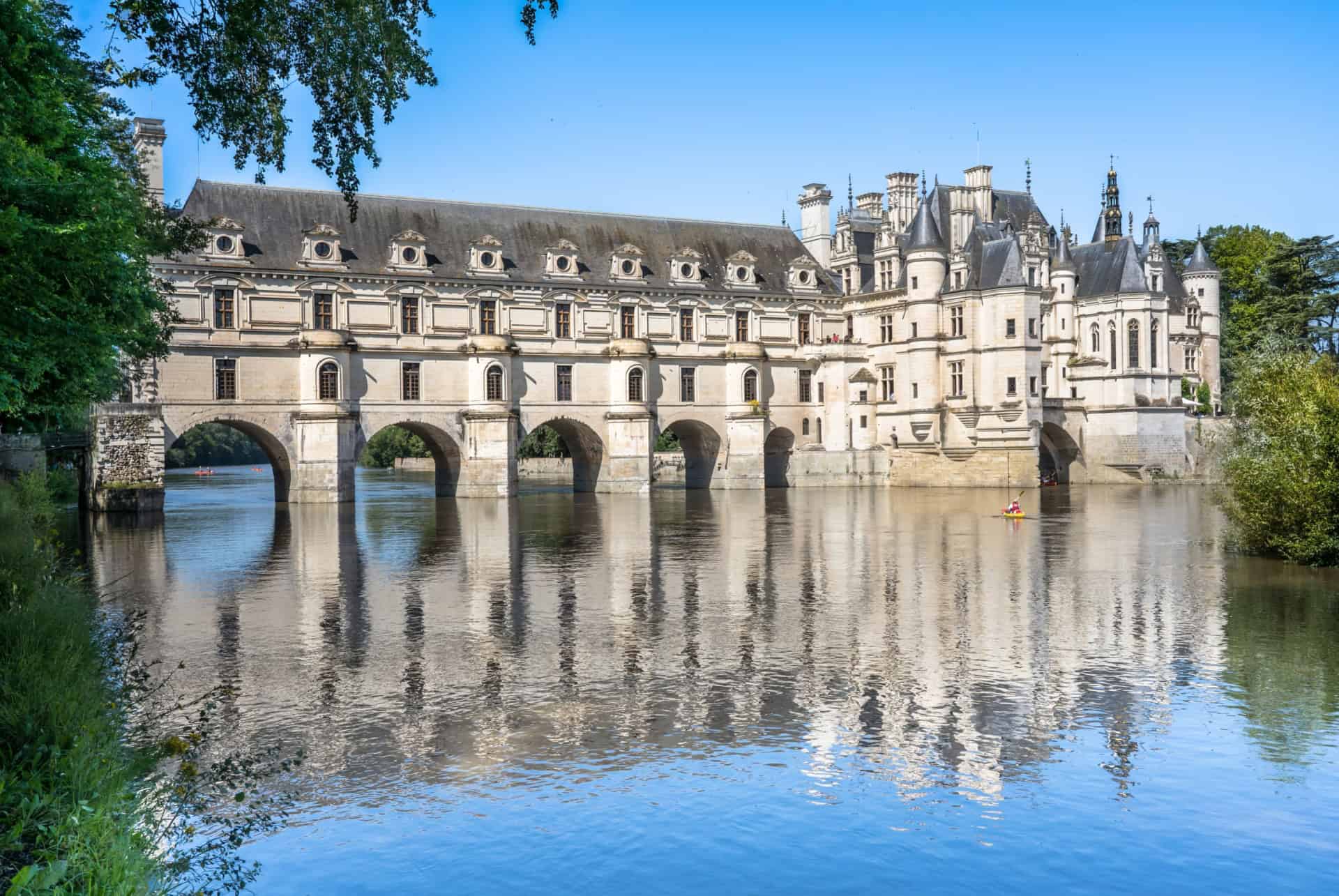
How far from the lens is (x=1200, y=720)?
13.5 m

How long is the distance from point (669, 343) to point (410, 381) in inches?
551

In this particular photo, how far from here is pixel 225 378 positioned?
51875 millimetres

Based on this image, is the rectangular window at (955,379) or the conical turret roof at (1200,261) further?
the conical turret roof at (1200,261)

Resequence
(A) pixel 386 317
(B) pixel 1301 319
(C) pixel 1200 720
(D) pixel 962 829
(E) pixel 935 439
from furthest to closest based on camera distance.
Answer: (B) pixel 1301 319
(E) pixel 935 439
(A) pixel 386 317
(C) pixel 1200 720
(D) pixel 962 829

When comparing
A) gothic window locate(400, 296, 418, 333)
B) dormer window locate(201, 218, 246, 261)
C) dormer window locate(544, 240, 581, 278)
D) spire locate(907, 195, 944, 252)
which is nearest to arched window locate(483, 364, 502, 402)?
gothic window locate(400, 296, 418, 333)

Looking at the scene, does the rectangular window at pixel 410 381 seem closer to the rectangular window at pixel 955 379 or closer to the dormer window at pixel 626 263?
the dormer window at pixel 626 263

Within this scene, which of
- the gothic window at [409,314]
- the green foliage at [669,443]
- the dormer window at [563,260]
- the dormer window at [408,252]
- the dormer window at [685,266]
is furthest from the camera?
the green foliage at [669,443]

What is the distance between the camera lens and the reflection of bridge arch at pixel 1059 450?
2726 inches

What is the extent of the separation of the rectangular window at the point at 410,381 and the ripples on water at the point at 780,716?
25768mm

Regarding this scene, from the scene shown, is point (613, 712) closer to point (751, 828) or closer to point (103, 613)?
point (751, 828)

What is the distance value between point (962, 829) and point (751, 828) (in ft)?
5.79

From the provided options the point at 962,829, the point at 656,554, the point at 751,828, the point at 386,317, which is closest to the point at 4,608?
the point at 751,828

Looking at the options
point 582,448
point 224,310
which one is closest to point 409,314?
point 224,310

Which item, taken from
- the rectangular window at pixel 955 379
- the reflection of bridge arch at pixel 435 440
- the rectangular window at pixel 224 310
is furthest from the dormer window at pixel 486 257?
the rectangular window at pixel 955 379
